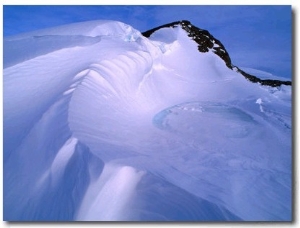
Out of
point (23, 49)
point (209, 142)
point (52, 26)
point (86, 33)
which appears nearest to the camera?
point (209, 142)

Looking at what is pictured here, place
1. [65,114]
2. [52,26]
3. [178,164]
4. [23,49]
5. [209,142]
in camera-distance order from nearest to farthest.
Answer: [65,114] < [178,164] < [209,142] < [52,26] < [23,49]

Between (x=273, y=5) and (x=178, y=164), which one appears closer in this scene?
(x=178, y=164)

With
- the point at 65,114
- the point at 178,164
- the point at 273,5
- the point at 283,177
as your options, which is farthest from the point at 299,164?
the point at 65,114

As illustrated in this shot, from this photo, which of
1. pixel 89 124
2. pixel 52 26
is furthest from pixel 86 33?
pixel 89 124

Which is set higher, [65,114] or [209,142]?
[65,114]

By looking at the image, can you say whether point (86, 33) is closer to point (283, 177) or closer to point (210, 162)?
point (210, 162)
